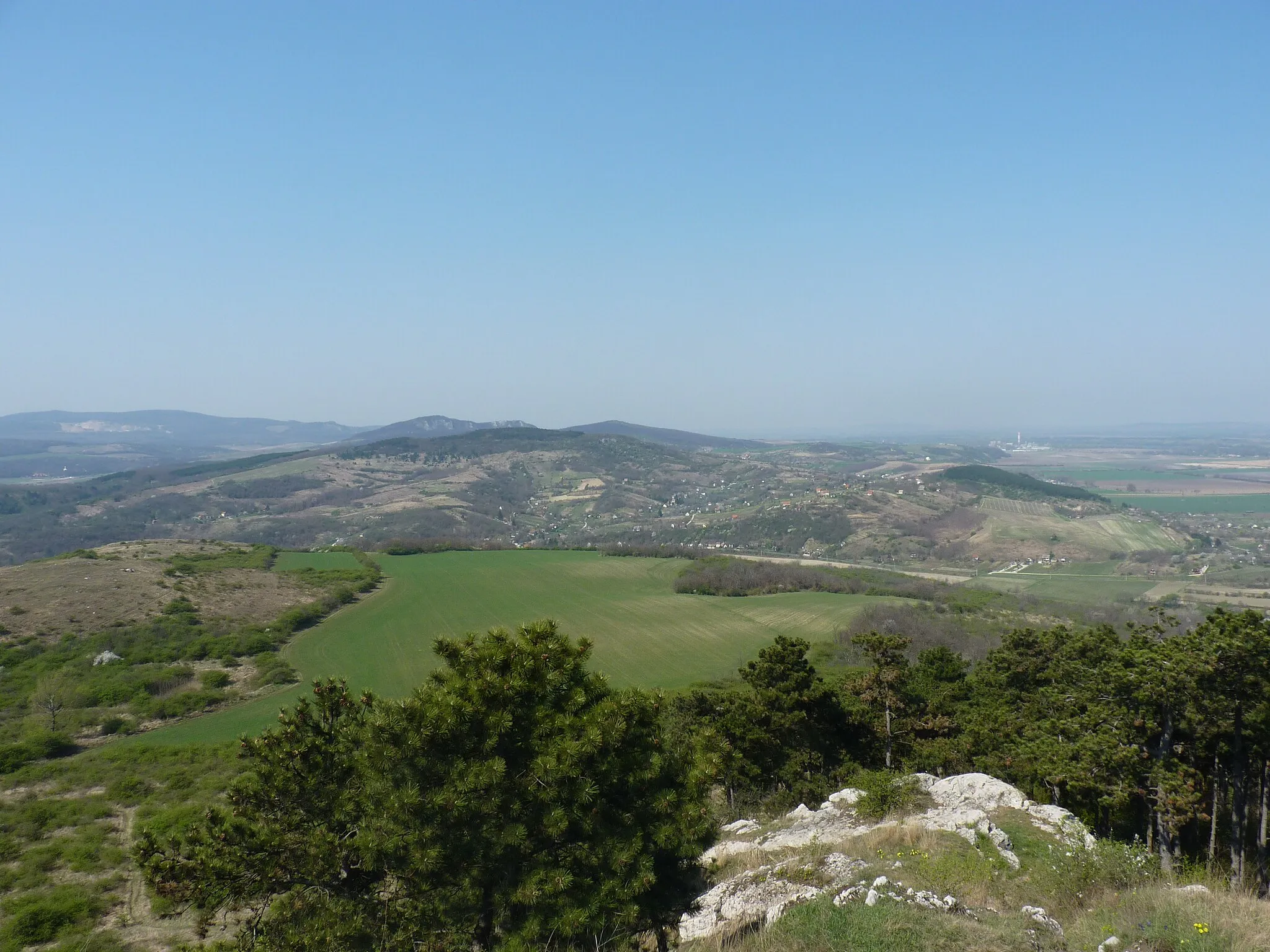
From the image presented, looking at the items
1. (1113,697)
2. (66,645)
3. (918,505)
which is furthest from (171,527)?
(1113,697)

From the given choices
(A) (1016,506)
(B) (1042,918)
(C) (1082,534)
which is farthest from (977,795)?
(A) (1016,506)

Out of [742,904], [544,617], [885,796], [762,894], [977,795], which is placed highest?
[762,894]

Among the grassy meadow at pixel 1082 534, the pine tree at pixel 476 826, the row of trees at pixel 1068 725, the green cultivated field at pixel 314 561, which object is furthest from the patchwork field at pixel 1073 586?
the green cultivated field at pixel 314 561

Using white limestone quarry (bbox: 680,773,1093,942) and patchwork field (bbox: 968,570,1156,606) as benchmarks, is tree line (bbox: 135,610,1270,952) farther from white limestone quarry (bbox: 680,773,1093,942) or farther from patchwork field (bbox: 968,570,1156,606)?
patchwork field (bbox: 968,570,1156,606)

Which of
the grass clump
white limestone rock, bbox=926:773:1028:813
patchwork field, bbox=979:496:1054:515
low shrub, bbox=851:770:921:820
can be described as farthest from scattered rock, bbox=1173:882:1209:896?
patchwork field, bbox=979:496:1054:515

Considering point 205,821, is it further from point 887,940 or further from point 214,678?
point 214,678

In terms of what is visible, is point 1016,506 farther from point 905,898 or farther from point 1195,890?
point 905,898
